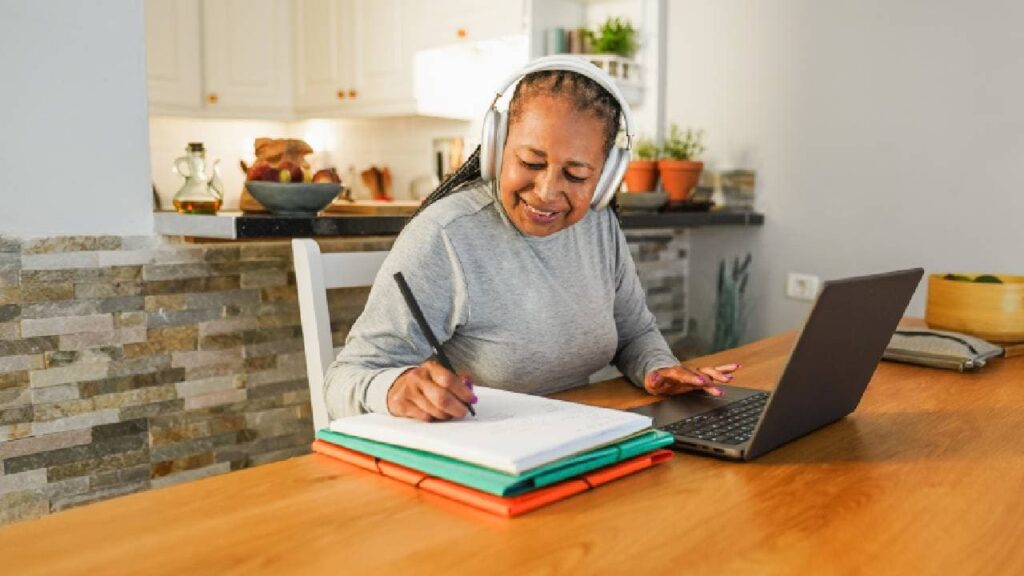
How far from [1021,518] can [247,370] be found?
1.65m

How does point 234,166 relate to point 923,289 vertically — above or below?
above

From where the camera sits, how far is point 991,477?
90 centimetres

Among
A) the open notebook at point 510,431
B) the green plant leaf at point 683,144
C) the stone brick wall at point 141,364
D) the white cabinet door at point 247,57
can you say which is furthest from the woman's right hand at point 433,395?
the white cabinet door at point 247,57

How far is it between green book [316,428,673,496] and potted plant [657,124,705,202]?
2239 mm

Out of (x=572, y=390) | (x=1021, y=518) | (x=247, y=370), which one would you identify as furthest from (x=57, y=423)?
(x=1021, y=518)

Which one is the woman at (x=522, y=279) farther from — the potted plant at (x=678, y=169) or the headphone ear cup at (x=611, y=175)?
the potted plant at (x=678, y=169)

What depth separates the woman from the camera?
1212mm

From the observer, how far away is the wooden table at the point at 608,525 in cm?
67

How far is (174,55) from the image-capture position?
414 cm

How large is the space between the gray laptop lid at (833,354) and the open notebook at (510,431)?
16 centimetres

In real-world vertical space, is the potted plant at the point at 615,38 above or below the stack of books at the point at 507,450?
above

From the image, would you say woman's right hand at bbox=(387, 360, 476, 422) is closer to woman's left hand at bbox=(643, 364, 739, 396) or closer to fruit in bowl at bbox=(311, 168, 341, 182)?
woman's left hand at bbox=(643, 364, 739, 396)

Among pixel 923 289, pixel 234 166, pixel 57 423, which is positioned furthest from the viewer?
pixel 234 166

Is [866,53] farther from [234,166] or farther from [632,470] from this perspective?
[234,166]
